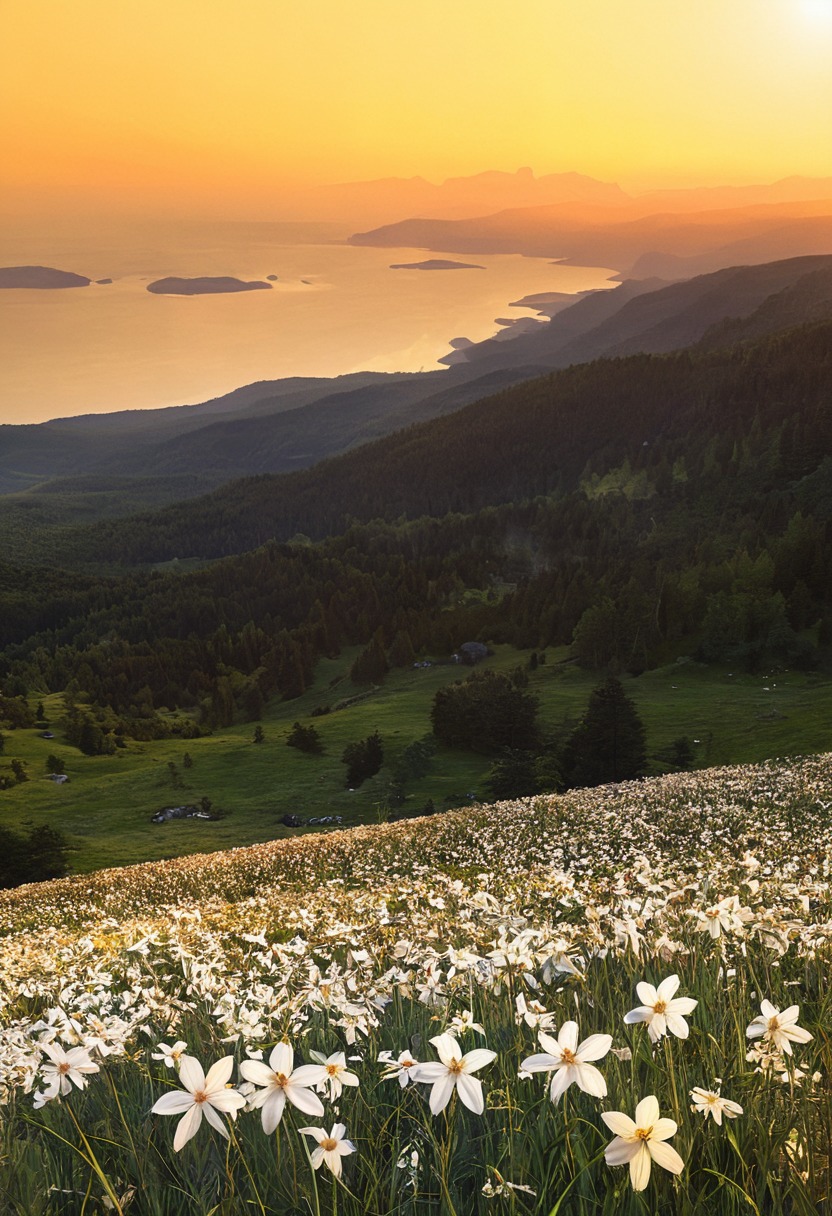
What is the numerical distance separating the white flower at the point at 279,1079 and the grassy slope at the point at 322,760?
223ft

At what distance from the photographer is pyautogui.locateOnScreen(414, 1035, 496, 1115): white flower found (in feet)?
7.35

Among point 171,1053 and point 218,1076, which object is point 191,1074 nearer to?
point 218,1076

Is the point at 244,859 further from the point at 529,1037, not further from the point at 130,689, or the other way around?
the point at 130,689

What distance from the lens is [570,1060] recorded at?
2.51 metres

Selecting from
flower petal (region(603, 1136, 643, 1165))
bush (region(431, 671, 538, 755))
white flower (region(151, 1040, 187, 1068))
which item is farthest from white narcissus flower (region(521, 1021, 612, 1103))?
bush (region(431, 671, 538, 755))

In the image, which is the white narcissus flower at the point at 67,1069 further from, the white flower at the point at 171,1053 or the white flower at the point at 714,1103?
the white flower at the point at 714,1103

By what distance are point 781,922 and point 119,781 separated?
11097 cm

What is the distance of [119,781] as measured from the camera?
106250mm

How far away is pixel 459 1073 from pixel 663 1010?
86 centimetres

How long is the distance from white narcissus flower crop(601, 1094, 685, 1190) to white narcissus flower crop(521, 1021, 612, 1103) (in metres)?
0.14

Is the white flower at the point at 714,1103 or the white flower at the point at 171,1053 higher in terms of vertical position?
the white flower at the point at 714,1103

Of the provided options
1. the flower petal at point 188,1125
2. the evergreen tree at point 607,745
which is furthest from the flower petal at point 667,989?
the evergreen tree at point 607,745

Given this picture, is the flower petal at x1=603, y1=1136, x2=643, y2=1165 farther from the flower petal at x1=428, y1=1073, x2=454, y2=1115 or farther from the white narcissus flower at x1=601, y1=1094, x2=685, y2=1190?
the flower petal at x1=428, y1=1073, x2=454, y2=1115

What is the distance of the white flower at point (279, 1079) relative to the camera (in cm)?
231
